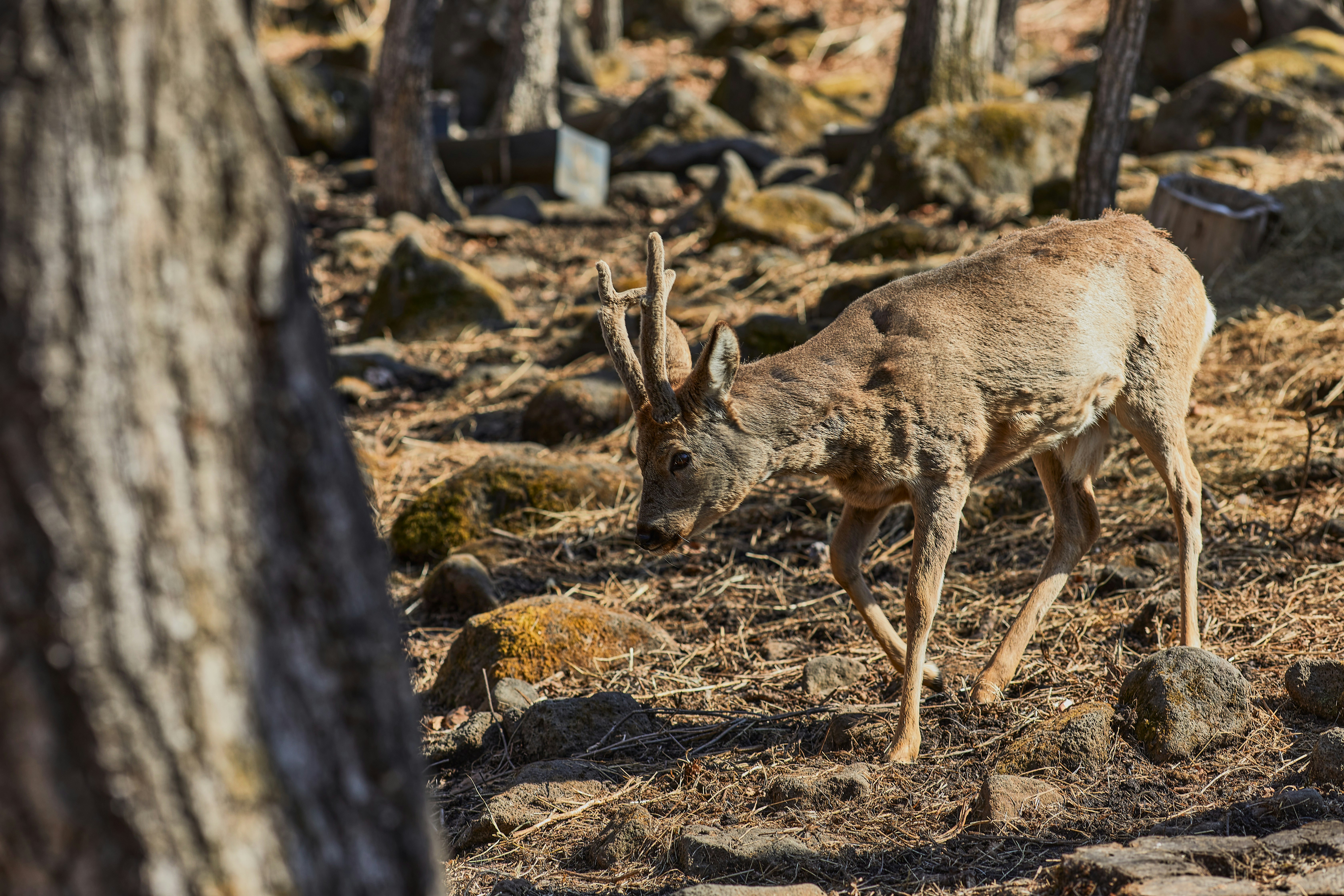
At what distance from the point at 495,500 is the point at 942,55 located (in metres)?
8.20

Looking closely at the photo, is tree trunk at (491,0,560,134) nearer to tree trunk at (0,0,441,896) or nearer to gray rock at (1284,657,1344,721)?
gray rock at (1284,657,1344,721)

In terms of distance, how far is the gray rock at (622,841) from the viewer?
12.6ft

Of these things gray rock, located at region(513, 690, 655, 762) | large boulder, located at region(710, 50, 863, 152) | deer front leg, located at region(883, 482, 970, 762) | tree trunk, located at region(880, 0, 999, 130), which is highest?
tree trunk, located at region(880, 0, 999, 130)

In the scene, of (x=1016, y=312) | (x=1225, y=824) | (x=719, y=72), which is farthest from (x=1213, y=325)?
(x=719, y=72)

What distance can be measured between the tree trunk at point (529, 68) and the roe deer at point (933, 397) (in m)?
13.6

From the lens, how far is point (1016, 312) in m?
4.92

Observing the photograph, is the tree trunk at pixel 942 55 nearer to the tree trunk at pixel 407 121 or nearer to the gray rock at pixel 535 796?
the tree trunk at pixel 407 121

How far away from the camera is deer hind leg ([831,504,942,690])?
506 centimetres

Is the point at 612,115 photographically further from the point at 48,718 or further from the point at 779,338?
the point at 48,718

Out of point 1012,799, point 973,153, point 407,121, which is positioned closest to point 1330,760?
point 1012,799

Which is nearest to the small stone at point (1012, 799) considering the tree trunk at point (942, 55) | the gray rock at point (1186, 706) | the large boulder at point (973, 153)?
the gray rock at point (1186, 706)

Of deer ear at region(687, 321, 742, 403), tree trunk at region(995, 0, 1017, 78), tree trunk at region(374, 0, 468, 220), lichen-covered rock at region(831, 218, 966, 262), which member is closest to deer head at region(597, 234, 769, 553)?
deer ear at region(687, 321, 742, 403)

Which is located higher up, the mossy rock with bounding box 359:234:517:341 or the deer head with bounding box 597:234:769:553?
the deer head with bounding box 597:234:769:553

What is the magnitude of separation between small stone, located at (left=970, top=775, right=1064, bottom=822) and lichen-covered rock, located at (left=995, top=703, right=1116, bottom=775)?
0.42 feet
